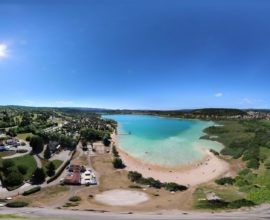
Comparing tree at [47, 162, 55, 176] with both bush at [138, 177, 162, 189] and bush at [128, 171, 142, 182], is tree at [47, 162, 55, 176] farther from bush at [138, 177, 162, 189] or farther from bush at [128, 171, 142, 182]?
bush at [138, 177, 162, 189]

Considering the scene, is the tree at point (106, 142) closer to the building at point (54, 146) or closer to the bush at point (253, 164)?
the building at point (54, 146)

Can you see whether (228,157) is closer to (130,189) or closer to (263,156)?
(263,156)

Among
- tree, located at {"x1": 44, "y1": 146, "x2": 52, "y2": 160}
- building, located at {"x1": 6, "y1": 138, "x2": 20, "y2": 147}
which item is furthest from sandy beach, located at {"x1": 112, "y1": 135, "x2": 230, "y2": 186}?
building, located at {"x1": 6, "y1": 138, "x2": 20, "y2": 147}

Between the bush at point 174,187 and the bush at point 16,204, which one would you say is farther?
the bush at point 174,187

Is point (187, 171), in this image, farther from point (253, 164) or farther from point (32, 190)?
point (32, 190)

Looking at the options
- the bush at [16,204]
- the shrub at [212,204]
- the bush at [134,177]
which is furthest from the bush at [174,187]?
the bush at [16,204]
